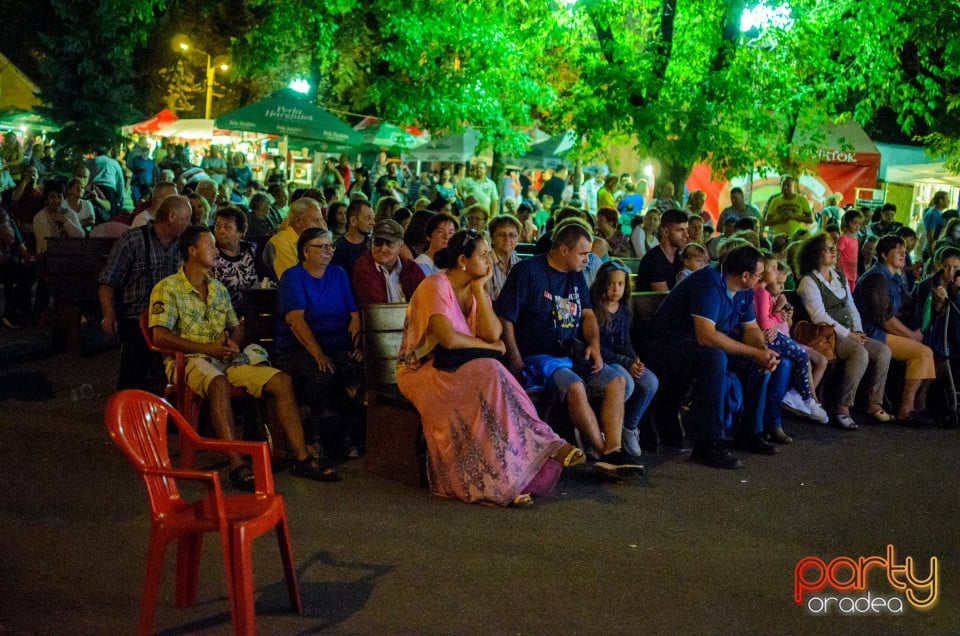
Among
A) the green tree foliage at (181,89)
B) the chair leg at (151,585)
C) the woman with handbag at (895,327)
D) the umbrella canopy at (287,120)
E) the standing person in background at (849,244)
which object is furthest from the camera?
the green tree foliage at (181,89)

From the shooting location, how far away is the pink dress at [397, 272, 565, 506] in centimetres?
733

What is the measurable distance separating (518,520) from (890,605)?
2.15 metres

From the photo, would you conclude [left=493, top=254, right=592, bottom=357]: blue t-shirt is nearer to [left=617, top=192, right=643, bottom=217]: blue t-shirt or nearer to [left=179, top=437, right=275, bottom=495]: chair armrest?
[left=179, top=437, right=275, bottom=495]: chair armrest

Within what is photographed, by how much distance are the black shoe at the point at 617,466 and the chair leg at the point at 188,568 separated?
3404 millimetres

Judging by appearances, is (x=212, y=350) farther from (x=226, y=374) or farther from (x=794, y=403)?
(x=794, y=403)

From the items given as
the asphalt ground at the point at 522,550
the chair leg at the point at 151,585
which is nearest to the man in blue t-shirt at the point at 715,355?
the asphalt ground at the point at 522,550

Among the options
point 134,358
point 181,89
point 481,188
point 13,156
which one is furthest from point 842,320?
point 181,89

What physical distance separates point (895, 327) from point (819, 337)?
39.3 inches

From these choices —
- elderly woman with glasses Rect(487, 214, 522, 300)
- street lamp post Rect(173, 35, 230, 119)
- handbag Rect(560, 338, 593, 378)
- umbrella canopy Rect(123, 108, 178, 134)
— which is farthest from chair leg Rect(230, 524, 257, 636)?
street lamp post Rect(173, 35, 230, 119)

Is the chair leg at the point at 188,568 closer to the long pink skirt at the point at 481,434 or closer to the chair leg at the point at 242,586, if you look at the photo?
the chair leg at the point at 242,586

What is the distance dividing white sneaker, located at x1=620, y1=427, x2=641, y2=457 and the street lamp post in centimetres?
4125

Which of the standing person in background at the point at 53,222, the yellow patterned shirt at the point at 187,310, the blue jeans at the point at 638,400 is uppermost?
the standing person in background at the point at 53,222

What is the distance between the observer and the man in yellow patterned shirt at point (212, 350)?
7754 millimetres

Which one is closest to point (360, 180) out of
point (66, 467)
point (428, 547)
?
point (66, 467)
